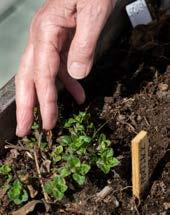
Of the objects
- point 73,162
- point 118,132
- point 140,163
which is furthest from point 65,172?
point 118,132

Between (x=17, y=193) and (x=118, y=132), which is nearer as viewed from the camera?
(x=17, y=193)

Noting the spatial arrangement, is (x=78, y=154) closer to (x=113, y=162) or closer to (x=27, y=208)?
(x=113, y=162)

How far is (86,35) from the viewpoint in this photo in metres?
2.00

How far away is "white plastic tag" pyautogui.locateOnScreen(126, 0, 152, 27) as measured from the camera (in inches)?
106

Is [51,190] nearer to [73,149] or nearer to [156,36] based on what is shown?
[73,149]

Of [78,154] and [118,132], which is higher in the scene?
[78,154]

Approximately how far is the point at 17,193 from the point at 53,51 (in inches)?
18.9

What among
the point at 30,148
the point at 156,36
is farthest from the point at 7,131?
the point at 156,36

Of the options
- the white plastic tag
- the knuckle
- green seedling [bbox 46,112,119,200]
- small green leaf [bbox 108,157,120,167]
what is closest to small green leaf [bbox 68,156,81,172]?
green seedling [bbox 46,112,119,200]

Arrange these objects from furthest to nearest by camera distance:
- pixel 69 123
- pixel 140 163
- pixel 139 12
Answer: pixel 139 12 < pixel 69 123 < pixel 140 163

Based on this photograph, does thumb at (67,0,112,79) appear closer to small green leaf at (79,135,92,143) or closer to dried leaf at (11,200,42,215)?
small green leaf at (79,135,92,143)

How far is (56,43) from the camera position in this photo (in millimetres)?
2139

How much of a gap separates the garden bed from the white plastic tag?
57 millimetres

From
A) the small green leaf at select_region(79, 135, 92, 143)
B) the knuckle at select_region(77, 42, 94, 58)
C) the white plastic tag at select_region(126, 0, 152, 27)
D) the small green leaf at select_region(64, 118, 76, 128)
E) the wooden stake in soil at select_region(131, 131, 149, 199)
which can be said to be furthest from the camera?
the white plastic tag at select_region(126, 0, 152, 27)
